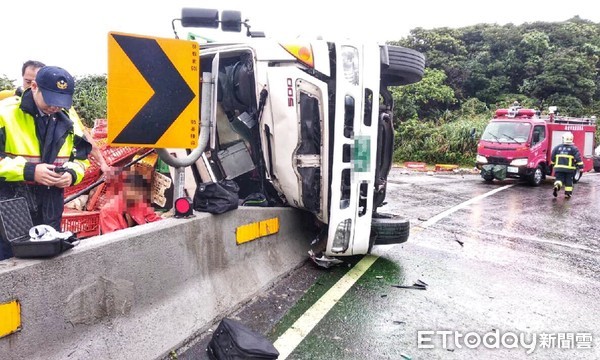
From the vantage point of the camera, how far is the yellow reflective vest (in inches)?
109

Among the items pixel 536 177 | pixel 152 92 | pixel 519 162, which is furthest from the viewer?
pixel 536 177

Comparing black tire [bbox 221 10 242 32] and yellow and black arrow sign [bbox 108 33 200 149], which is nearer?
yellow and black arrow sign [bbox 108 33 200 149]

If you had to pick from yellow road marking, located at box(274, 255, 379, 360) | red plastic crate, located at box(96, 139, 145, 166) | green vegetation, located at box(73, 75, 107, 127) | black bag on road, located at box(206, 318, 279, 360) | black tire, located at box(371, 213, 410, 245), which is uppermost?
green vegetation, located at box(73, 75, 107, 127)

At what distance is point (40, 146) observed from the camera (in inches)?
118

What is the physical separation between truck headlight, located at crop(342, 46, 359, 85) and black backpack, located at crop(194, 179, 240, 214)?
5.14 ft

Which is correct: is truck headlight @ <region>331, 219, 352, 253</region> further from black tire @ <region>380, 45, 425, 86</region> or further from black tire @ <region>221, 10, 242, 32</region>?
black tire @ <region>221, 10, 242, 32</region>

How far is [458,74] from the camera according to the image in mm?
32031

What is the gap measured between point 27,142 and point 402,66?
3638 millimetres

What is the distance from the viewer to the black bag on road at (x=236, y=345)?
2.64 meters

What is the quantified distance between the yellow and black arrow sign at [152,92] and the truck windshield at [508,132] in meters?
14.3

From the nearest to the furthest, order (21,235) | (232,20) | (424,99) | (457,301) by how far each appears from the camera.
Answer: (21,235)
(457,301)
(232,20)
(424,99)

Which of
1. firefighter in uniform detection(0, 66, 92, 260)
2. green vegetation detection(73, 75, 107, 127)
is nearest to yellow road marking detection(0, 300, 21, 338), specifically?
firefighter in uniform detection(0, 66, 92, 260)

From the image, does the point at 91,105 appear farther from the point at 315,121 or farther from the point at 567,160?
the point at 567,160

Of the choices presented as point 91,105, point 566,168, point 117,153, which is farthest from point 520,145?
point 91,105
